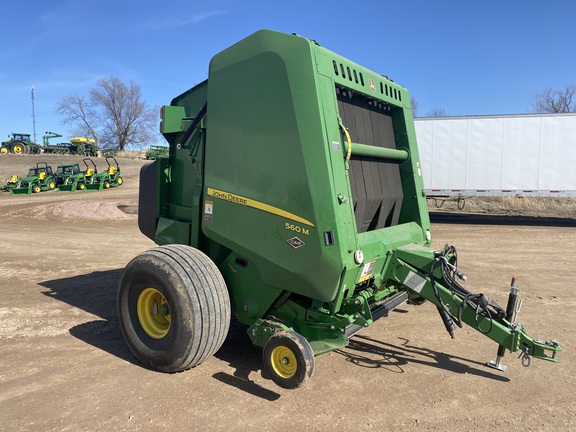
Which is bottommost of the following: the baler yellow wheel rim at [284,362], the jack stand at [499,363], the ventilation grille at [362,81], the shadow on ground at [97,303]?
the shadow on ground at [97,303]

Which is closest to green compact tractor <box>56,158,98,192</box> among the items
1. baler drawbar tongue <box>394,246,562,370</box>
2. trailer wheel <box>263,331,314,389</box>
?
trailer wheel <box>263,331,314,389</box>

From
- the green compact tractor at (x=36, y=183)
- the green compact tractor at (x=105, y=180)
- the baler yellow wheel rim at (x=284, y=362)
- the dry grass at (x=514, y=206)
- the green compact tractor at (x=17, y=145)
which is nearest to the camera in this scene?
the baler yellow wheel rim at (x=284, y=362)

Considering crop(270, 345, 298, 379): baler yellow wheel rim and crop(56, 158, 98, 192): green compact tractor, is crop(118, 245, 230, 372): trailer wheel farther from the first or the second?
crop(56, 158, 98, 192): green compact tractor

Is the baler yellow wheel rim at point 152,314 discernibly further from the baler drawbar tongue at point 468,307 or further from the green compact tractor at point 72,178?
the green compact tractor at point 72,178

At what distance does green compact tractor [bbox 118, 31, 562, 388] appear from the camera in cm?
305

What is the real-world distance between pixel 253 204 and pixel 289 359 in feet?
4.02

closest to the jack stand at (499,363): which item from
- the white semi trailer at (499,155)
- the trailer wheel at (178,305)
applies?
the trailer wheel at (178,305)

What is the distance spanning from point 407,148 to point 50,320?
4.52m

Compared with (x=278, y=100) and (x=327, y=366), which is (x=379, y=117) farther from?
(x=327, y=366)

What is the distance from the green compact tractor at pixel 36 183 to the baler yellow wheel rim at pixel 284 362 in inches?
987

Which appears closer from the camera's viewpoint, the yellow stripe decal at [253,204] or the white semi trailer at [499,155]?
the yellow stripe decal at [253,204]

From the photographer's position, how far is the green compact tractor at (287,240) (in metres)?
3.05

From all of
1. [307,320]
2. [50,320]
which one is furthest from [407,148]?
[50,320]

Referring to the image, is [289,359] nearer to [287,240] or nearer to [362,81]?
[287,240]
